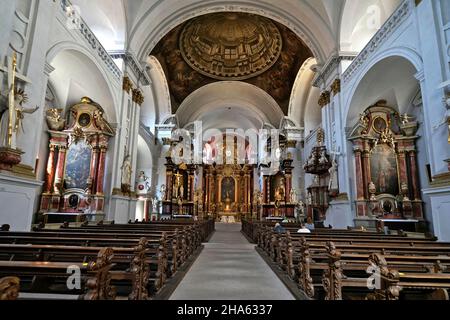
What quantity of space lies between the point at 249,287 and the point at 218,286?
1.36ft

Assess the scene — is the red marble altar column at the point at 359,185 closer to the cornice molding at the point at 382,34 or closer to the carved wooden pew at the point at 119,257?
the cornice molding at the point at 382,34

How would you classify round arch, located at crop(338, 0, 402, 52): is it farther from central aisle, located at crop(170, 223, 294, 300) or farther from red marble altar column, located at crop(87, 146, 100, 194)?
red marble altar column, located at crop(87, 146, 100, 194)

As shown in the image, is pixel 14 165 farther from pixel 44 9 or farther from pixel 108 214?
pixel 108 214

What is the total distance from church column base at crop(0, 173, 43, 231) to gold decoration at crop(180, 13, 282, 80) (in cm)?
1386

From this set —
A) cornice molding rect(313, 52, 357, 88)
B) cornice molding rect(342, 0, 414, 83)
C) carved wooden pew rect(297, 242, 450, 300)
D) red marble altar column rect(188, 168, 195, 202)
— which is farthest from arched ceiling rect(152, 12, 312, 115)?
carved wooden pew rect(297, 242, 450, 300)

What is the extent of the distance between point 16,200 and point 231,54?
658 inches

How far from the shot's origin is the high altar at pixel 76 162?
10.6 metres

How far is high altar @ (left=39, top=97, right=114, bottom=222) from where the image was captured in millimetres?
10555

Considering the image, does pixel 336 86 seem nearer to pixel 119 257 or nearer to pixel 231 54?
pixel 231 54

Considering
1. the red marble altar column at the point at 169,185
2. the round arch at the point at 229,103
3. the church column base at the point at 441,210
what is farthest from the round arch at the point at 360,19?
the red marble altar column at the point at 169,185

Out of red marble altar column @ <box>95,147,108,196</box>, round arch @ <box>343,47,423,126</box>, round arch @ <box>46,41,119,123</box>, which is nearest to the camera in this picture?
round arch @ <box>343,47,423,126</box>

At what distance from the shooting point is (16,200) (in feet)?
17.2

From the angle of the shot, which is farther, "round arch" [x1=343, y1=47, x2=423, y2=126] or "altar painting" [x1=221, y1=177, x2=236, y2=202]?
"altar painting" [x1=221, y1=177, x2=236, y2=202]

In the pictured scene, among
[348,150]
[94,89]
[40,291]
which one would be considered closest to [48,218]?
[94,89]
